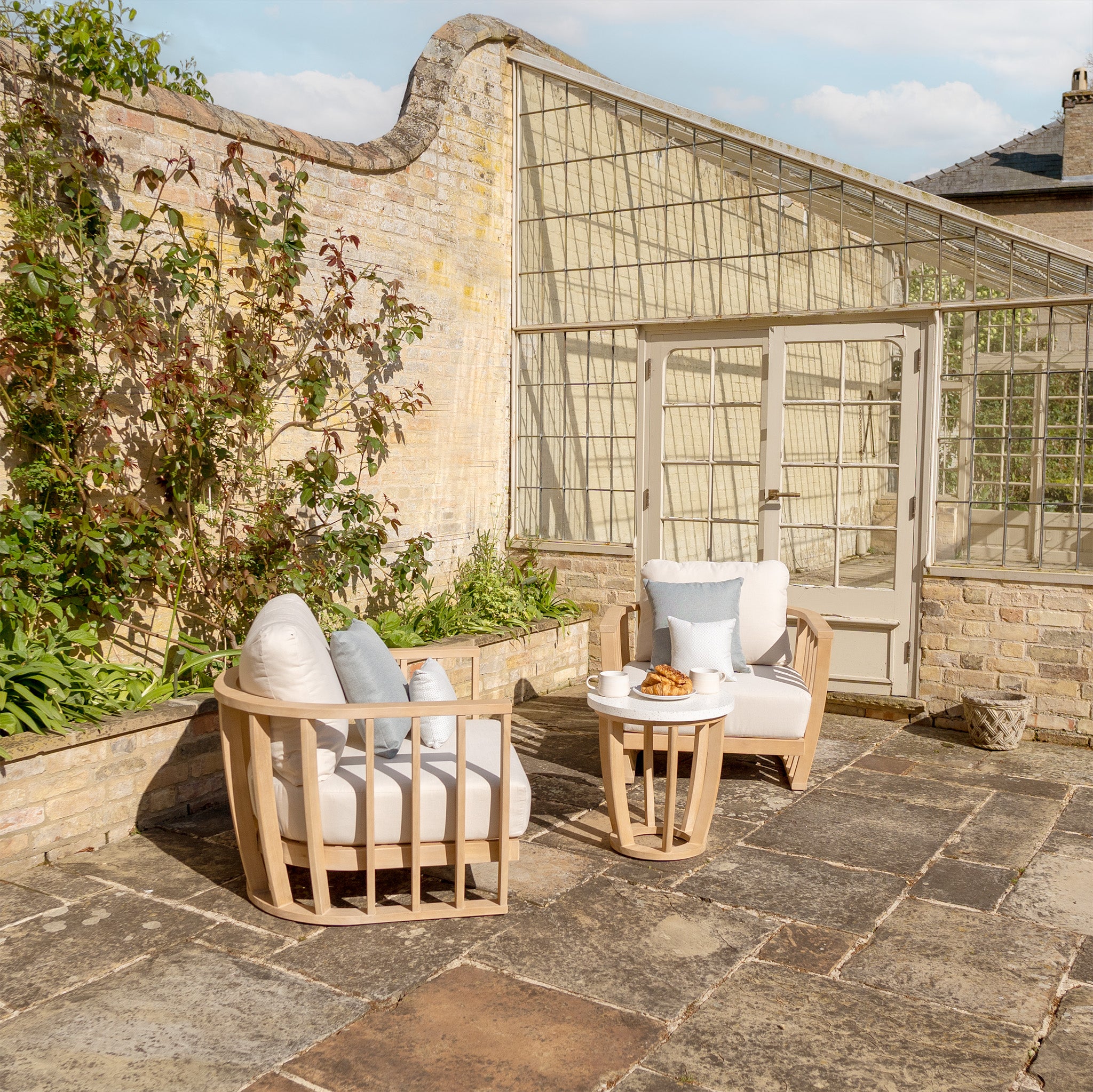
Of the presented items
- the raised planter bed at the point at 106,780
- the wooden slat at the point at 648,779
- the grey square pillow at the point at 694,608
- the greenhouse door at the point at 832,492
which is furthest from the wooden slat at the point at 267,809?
the greenhouse door at the point at 832,492

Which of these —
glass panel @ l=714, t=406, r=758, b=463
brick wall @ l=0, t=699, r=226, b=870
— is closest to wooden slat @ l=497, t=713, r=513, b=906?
brick wall @ l=0, t=699, r=226, b=870

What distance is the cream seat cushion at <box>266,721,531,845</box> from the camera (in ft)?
10.8

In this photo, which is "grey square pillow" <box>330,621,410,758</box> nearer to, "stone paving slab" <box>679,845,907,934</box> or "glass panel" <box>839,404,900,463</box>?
"stone paving slab" <box>679,845,907,934</box>

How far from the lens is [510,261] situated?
Result: 23.7ft

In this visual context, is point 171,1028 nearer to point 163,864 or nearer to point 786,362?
point 163,864

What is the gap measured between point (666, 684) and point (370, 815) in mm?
1208

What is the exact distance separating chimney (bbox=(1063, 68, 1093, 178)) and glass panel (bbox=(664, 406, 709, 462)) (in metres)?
15.4

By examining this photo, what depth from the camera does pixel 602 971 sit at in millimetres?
3031

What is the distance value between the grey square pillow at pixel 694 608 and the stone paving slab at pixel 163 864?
216 cm

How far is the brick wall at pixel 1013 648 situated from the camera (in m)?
5.61

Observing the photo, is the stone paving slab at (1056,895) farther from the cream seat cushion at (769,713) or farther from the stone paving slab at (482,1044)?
the stone paving slab at (482,1044)

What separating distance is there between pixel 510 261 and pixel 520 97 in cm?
108

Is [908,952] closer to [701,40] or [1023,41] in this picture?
[701,40]

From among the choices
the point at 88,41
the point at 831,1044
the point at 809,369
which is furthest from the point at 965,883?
the point at 809,369
